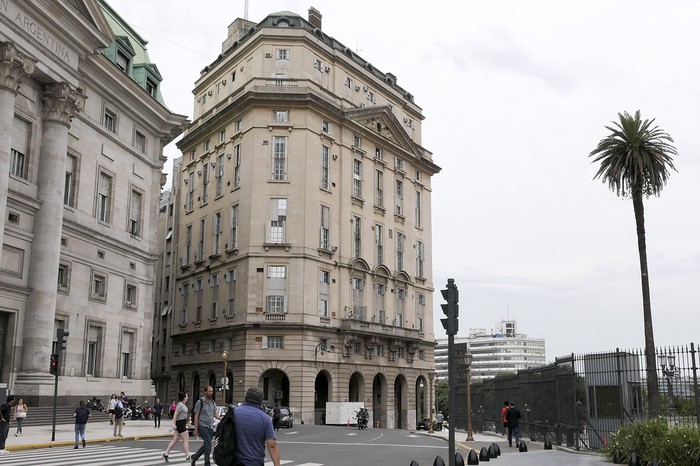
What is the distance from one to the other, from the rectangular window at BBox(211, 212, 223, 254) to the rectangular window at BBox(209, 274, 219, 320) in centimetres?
239

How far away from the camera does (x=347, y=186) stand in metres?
65.6

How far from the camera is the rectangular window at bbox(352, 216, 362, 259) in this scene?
6538 cm

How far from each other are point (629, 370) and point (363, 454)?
8.63m

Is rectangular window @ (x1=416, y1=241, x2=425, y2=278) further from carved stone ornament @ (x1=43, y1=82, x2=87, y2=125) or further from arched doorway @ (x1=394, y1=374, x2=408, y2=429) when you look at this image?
carved stone ornament @ (x1=43, y1=82, x2=87, y2=125)

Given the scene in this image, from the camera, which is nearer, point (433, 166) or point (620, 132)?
point (620, 132)

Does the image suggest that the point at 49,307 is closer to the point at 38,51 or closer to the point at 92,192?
the point at 92,192

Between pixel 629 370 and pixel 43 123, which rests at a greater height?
pixel 43 123

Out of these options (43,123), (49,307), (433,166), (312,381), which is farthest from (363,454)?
(433,166)

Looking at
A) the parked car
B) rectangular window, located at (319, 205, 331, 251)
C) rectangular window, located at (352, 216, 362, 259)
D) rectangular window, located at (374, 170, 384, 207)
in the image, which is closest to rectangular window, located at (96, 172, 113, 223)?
the parked car

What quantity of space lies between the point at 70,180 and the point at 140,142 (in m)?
8.46

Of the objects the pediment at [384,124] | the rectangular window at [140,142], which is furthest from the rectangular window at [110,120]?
the pediment at [384,124]

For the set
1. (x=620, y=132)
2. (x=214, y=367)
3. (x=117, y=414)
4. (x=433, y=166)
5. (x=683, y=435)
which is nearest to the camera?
(x=683, y=435)

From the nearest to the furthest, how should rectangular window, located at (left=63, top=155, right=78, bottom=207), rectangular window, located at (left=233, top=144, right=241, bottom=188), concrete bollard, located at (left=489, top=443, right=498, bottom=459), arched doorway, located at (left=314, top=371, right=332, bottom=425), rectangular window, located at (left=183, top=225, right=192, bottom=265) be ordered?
concrete bollard, located at (left=489, top=443, right=498, bottom=459) < rectangular window, located at (left=63, top=155, right=78, bottom=207) < arched doorway, located at (left=314, top=371, right=332, bottom=425) < rectangular window, located at (left=233, top=144, right=241, bottom=188) < rectangular window, located at (left=183, top=225, right=192, bottom=265)

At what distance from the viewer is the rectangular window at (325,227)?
204ft
